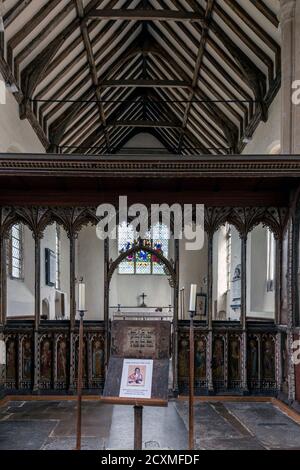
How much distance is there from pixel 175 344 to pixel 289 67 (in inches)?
168

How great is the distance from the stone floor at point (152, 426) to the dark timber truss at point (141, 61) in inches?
233

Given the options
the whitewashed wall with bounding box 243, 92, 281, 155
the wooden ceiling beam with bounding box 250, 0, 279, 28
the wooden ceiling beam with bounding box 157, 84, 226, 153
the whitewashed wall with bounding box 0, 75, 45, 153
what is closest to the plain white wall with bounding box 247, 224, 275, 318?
the whitewashed wall with bounding box 243, 92, 281, 155

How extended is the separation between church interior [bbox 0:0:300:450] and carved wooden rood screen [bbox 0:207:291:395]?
18 mm

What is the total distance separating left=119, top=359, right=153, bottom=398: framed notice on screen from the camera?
3.78 m

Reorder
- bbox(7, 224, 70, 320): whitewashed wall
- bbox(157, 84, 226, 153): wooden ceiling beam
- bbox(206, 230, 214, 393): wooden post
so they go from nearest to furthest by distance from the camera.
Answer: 1. bbox(206, 230, 214, 393): wooden post
2. bbox(7, 224, 70, 320): whitewashed wall
3. bbox(157, 84, 226, 153): wooden ceiling beam

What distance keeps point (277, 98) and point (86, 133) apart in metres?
7.05

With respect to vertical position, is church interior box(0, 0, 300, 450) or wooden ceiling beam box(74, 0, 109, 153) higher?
wooden ceiling beam box(74, 0, 109, 153)

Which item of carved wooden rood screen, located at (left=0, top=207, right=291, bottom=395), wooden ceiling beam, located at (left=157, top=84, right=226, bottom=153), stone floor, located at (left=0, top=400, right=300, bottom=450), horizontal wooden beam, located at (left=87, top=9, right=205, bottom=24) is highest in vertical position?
horizontal wooden beam, located at (left=87, top=9, right=205, bottom=24)

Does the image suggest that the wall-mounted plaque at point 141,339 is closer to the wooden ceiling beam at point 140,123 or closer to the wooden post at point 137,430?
the wooden post at point 137,430

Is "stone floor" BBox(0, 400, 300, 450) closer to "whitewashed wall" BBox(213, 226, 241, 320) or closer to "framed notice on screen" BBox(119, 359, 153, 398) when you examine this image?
"framed notice on screen" BBox(119, 359, 153, 398)

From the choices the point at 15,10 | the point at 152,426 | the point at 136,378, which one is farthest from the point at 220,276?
the point at 136,378

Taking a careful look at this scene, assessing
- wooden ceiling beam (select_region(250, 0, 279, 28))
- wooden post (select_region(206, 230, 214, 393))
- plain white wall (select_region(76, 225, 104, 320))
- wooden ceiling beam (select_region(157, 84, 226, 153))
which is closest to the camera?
wooden post (select_region(206, 230, 214, 393))
